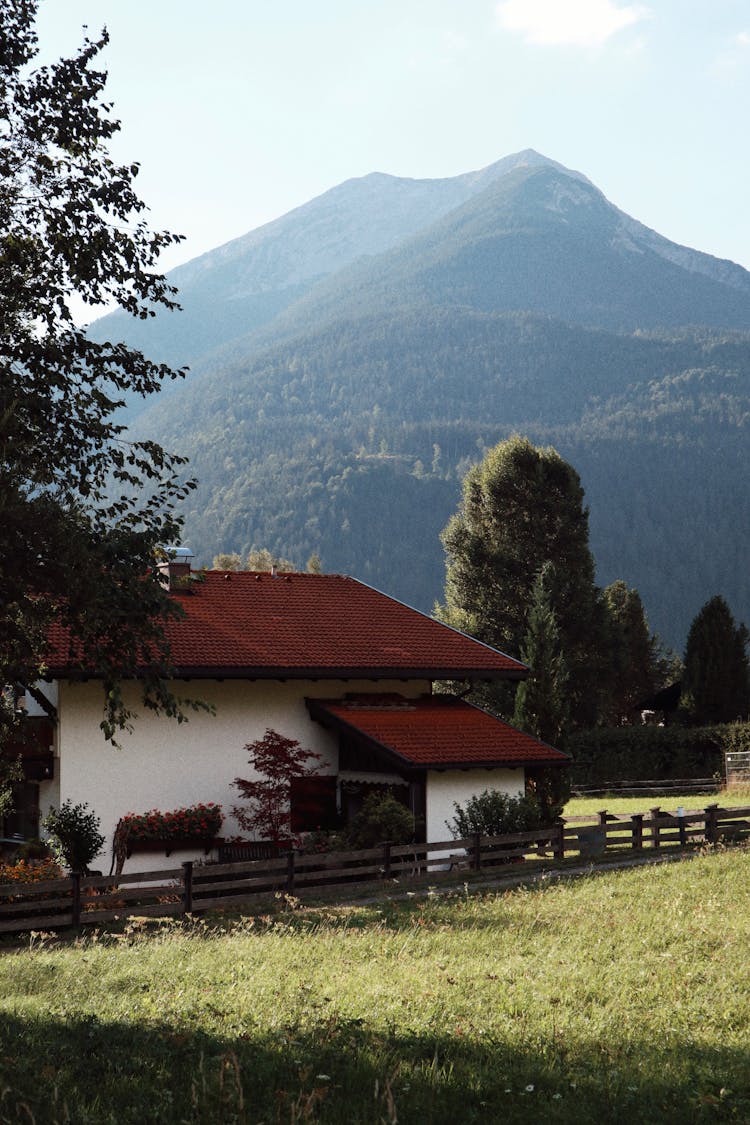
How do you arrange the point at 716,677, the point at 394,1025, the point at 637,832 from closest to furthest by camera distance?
the point at 394,1025
the point at 637,832
the point at 716,677

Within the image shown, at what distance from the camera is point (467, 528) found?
64.7 metres

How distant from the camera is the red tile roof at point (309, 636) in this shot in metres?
27.8

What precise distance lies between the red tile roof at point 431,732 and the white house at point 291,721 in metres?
0.05

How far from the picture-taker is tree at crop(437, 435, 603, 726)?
199ft

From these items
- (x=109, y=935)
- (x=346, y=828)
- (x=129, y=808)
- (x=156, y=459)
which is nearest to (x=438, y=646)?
(x=346, y=828)

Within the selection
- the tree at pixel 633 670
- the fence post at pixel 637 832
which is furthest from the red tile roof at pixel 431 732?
the tree at pixel 633 670

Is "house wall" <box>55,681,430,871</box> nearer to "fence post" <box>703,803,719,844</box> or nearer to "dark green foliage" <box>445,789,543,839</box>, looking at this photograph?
"dark green foliage" <box>445,789,543,839</box>

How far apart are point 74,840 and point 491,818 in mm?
9347

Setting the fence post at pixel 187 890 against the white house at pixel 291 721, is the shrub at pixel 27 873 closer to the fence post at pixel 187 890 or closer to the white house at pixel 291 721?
the fence post at pixel 187 890

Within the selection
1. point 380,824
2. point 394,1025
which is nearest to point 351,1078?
point 394,1025

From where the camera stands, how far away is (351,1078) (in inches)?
333

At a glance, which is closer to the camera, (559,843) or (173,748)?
(173,748)

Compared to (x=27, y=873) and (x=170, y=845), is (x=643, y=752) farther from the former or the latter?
(x=27, y=873)

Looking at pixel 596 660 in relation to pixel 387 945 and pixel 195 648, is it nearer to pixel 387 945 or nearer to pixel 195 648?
pixel 195 648
